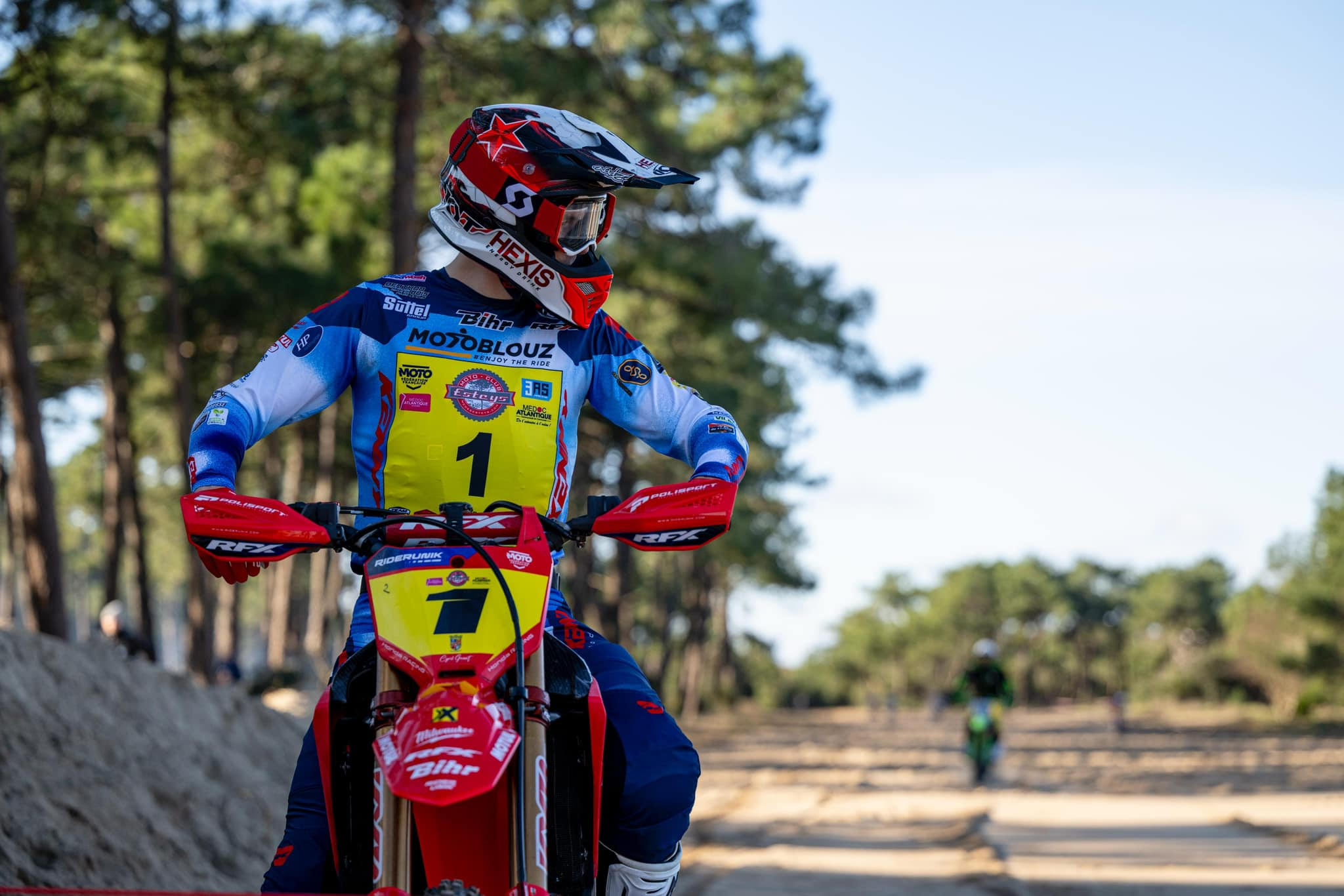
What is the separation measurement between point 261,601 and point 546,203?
122m

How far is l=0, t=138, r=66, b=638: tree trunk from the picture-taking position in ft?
42.6

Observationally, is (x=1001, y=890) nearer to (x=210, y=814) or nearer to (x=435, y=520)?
(x=210, y=814)

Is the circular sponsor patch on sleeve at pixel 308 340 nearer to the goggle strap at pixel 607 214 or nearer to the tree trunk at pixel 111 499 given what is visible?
the goggle strap at pixel 607 214

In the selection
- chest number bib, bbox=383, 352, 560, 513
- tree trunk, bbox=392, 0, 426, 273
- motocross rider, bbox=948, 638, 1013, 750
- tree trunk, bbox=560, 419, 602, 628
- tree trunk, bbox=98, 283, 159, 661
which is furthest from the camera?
tree trunk, bbox=560, 419, 602, 628

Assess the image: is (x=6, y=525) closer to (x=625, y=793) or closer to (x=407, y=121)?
(x=407, y=121)

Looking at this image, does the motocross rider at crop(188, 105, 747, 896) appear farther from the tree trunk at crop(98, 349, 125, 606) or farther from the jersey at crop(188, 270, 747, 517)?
the tree trunk at crop(98, 349, 125, 606)

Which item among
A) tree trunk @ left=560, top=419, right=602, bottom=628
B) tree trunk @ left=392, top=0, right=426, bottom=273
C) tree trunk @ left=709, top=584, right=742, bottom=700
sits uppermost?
tree trunk @ left=392, top=0, right=426, bottom=273

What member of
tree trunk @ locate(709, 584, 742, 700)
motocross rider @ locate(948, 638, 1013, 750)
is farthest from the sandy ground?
Answer: tree trunk @ locate(709, 584, 742, 700)

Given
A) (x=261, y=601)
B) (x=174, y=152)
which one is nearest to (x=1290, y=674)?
(x=174, y=152)

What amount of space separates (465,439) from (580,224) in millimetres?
719

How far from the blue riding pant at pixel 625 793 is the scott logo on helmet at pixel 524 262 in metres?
0.99

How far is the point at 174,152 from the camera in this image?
82.9 feet

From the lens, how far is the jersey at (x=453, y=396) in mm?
3713

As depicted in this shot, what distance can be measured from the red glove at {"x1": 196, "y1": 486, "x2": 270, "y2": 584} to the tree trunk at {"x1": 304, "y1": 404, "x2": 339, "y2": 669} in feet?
79.2
